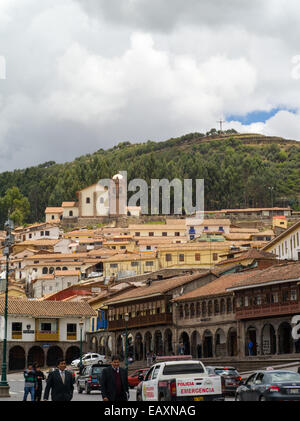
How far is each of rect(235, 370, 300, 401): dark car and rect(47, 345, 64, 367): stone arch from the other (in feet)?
190

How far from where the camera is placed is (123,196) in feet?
526

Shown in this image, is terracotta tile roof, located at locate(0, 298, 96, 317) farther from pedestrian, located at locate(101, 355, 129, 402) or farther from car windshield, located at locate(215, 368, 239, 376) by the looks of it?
pedestrian, located at locate(101, 355, 129, 402)

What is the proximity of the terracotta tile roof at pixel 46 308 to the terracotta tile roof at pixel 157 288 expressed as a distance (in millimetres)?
6065

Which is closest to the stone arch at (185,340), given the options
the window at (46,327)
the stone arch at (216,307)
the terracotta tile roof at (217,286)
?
the terracotta tile roof at (217,286)

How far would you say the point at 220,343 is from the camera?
59125mm

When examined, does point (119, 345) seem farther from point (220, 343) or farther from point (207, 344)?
point (220, 343)

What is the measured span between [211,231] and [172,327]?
7148 cm

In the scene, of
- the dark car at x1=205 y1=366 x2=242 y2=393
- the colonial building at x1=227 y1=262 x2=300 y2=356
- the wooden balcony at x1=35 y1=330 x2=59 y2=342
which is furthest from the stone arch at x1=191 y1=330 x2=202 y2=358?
the dark car at x1=205 y1=366 x2=242 y2=393

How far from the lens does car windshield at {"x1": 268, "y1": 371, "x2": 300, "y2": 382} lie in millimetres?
23188

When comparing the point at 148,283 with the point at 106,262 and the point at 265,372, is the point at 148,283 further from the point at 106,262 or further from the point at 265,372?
the point at 265,372

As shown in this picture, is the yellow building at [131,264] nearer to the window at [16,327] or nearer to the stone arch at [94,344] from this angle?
the stone arch at [94,344]

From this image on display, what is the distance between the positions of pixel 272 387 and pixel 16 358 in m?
60.4

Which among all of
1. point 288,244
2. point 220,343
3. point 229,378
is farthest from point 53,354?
point 229,378

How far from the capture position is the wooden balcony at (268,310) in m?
49.7
